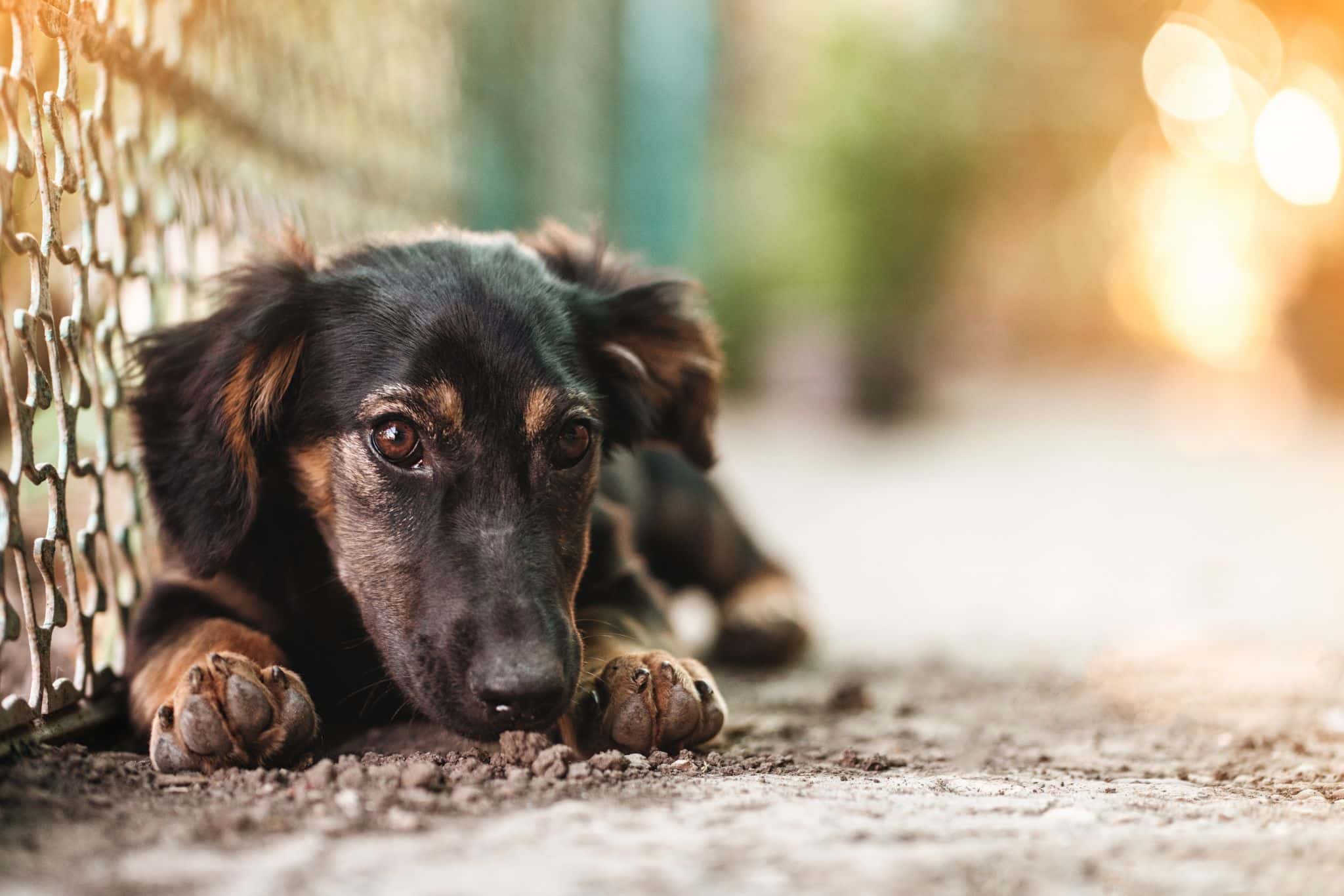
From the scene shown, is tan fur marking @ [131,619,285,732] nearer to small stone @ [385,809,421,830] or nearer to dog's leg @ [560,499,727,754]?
dog's leg @ [560,499,727,754]

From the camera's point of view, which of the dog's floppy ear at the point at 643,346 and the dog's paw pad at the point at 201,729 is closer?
the dog's paw pad at the point at 201,729

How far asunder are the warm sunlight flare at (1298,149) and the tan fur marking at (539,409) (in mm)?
16716

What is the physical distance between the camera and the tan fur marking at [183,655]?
2670 mm

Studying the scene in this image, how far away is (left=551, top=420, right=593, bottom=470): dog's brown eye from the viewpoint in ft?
9.34

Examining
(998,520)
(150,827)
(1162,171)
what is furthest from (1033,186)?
(150,827)

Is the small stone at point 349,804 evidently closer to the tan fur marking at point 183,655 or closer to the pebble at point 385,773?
the pebble at point 385,773

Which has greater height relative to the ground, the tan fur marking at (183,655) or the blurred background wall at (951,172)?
the blurred background wall at (951,172)

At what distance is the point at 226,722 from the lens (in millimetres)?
2371

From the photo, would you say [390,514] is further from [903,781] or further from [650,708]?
[903,781]

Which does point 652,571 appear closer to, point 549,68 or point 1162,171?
point 549,68

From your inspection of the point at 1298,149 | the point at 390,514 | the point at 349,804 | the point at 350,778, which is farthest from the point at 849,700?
the point at 1298,149

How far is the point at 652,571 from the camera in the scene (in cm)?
492

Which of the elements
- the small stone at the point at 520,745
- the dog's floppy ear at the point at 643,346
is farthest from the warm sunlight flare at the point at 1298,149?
the small stone at the point at 520,745

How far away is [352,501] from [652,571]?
88.0 inches
